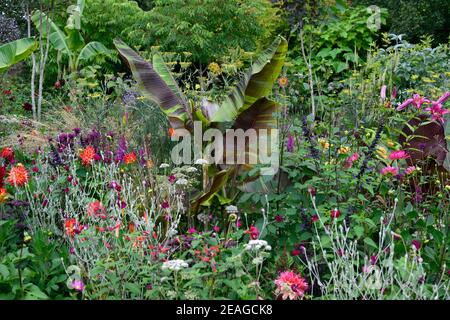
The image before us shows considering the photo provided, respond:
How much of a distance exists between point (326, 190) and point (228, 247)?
772mm

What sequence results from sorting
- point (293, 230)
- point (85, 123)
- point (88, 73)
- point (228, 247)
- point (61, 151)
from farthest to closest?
point (88, 73), point (85, 123), point (61, 151), point (293, 230), point (228, 247)

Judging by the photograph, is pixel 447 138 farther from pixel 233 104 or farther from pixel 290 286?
pixel 290 286

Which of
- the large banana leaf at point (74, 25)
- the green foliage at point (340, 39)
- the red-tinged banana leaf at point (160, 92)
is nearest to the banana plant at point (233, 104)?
the red-tinged banana leaf at point (160, 92)

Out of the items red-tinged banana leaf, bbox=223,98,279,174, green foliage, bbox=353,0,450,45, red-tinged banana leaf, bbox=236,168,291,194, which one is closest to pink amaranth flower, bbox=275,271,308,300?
red-tinged banana leaf, bbox=236,168,291,194

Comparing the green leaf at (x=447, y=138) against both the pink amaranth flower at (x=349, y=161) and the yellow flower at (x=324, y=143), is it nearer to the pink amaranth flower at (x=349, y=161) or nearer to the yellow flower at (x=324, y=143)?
the pink amaranth flower at (x=349, y=161)

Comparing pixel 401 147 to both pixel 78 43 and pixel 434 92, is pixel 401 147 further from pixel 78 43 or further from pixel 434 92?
pixel 78 43

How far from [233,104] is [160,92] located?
0.68 meters

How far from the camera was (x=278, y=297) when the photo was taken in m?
2.74

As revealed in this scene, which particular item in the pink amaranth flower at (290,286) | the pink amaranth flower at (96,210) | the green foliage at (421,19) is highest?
the green foliage at (421,19)

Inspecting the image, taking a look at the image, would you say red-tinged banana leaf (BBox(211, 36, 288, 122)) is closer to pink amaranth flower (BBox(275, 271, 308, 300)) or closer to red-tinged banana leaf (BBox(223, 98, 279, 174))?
red-tinged banana leaf (BBox(223, 98, 279, 174))

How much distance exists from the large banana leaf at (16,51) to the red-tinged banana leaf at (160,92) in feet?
9.26

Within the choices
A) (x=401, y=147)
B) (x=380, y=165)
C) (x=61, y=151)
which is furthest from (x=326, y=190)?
(x=61, y=151)

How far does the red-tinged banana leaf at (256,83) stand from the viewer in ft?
15.0

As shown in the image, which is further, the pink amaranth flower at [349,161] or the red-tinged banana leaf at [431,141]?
the red-tinged banana leaf at [431,141]
